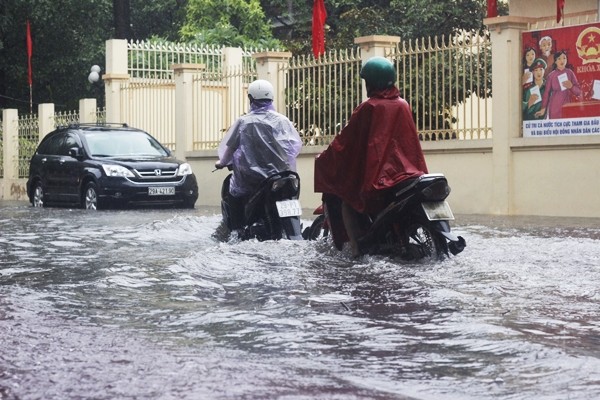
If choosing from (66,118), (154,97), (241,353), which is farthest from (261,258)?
(66,118)

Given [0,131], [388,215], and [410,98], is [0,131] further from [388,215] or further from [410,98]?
[388,215]

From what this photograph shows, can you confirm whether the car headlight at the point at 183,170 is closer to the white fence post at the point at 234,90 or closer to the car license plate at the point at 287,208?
the white fence post at the point at 234,90

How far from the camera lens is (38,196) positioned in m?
24.4

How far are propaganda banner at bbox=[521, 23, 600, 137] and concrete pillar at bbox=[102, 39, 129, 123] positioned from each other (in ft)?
40.4

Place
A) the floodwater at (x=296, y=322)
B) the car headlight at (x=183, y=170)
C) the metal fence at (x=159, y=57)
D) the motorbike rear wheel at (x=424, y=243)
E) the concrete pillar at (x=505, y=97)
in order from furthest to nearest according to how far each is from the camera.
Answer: the metal fence at (x=159, y=57)
the car headlight at (x=183, y=170)
the concrete pillar at (x=505, y=97)
the motorbike rear wheel at (x=424, y=243)
the floodwater at (x=296, y=322)

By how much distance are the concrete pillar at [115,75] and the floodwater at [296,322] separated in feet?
53.0

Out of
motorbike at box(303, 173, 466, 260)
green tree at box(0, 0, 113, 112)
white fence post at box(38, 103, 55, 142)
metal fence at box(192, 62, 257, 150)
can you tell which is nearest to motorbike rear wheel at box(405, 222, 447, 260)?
motorbike at box(303, 173, 466, 260)

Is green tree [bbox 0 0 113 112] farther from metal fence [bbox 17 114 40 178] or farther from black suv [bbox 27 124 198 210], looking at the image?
black suv [bbox 27 124 198 210]

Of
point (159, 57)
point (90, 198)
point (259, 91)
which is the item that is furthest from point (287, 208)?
point (159, 57)

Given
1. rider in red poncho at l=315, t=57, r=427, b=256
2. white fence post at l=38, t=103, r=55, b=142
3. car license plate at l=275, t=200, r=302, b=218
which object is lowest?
car license plate at l=275, t=200, r=302, b=218

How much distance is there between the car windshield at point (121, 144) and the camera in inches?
890

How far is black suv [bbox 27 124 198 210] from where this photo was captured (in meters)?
21.5

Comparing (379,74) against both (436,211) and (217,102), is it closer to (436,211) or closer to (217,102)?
(436,211)

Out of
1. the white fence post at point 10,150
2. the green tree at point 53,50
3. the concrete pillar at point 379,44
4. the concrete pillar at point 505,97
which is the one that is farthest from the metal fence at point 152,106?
the green tree at point 53,50
